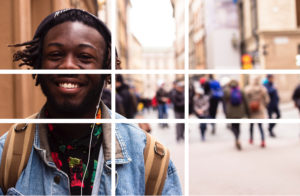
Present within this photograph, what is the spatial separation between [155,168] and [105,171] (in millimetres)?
188

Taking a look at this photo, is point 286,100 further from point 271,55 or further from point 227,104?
point 227,104

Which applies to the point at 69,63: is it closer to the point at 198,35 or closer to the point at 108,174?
the point at 108,174

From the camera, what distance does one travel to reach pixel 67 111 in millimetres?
1295

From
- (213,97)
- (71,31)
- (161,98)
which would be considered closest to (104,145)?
(71,31)

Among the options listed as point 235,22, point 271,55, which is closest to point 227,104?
point 271,55

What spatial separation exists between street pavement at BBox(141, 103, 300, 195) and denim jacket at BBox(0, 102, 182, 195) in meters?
1.80

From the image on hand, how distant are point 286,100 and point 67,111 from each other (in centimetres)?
1627

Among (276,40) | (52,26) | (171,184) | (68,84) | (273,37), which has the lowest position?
(171,184)

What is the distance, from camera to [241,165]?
201 inches

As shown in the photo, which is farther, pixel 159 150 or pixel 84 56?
pixel 159 150

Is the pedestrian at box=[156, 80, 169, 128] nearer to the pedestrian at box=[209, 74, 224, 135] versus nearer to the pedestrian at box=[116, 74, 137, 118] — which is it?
the pedestrian at box=[209, 74, 224, 135]

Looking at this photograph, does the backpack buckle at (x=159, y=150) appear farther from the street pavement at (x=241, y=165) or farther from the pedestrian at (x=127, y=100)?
the pedestrian at (x=127, y=100)

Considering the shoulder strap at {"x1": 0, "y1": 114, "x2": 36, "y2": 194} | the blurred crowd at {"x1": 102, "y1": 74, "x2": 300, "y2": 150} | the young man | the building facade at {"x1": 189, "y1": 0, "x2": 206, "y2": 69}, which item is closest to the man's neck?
the young man

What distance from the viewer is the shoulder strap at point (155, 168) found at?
1374 mm
